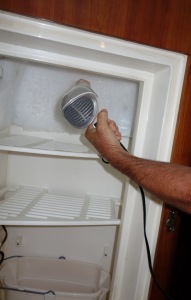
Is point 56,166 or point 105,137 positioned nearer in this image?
point 105,137

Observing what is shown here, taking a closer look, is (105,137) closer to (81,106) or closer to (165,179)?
(81,106)

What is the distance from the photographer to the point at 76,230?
1.21 m

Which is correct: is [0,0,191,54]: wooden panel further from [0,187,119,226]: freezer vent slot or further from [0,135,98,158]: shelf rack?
[0,187,119,226]: freezer vent slot

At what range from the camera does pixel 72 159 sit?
3.78ft

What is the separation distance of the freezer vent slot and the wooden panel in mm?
694

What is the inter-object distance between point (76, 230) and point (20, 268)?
36 cm

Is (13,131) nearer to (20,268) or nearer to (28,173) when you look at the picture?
(28,173)

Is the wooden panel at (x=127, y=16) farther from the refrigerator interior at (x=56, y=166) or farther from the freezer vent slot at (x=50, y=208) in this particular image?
the freezer vent slot at (x=50, y=208)

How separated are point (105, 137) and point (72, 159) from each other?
0.47 meters

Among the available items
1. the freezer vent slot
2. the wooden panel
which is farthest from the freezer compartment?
the wooden panel

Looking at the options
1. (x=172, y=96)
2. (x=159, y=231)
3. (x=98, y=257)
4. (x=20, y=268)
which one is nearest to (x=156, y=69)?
(x=172, y=96)

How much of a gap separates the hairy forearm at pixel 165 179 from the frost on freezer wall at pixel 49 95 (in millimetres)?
566

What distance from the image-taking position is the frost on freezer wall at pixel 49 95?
1010 millimetres

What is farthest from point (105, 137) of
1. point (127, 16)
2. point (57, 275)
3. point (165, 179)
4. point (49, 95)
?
point (57, 275)
